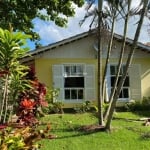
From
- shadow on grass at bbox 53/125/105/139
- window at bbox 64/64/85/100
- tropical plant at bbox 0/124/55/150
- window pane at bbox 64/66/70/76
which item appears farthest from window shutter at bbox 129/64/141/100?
tropical plant at bbox 0/124/55/150

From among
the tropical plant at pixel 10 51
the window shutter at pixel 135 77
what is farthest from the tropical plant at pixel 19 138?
the window shutter at pixel 135 77

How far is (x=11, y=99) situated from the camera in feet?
28.3

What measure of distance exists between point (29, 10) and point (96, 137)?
1048 cm

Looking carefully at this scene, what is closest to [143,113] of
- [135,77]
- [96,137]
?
[135,77]

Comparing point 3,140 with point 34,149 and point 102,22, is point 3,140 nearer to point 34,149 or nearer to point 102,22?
point 34,149

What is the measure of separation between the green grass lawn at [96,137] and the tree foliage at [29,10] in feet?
22.5

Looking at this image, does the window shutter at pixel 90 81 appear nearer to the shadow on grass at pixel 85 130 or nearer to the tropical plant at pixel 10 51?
the shadow on grass at pixel 85 130

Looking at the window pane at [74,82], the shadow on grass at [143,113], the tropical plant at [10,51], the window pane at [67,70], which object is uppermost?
the window pane at [67,70]

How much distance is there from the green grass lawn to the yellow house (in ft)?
17.7

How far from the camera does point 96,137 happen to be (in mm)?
15086

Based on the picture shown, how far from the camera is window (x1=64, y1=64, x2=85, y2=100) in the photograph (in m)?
24.1

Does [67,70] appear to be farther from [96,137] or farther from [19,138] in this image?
[19,138]

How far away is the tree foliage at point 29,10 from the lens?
914 inches

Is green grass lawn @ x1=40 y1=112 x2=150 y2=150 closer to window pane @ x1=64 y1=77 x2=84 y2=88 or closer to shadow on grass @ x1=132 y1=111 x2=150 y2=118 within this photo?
shadow on grass @ x1=132 y1=111 x2=150 y2=118
